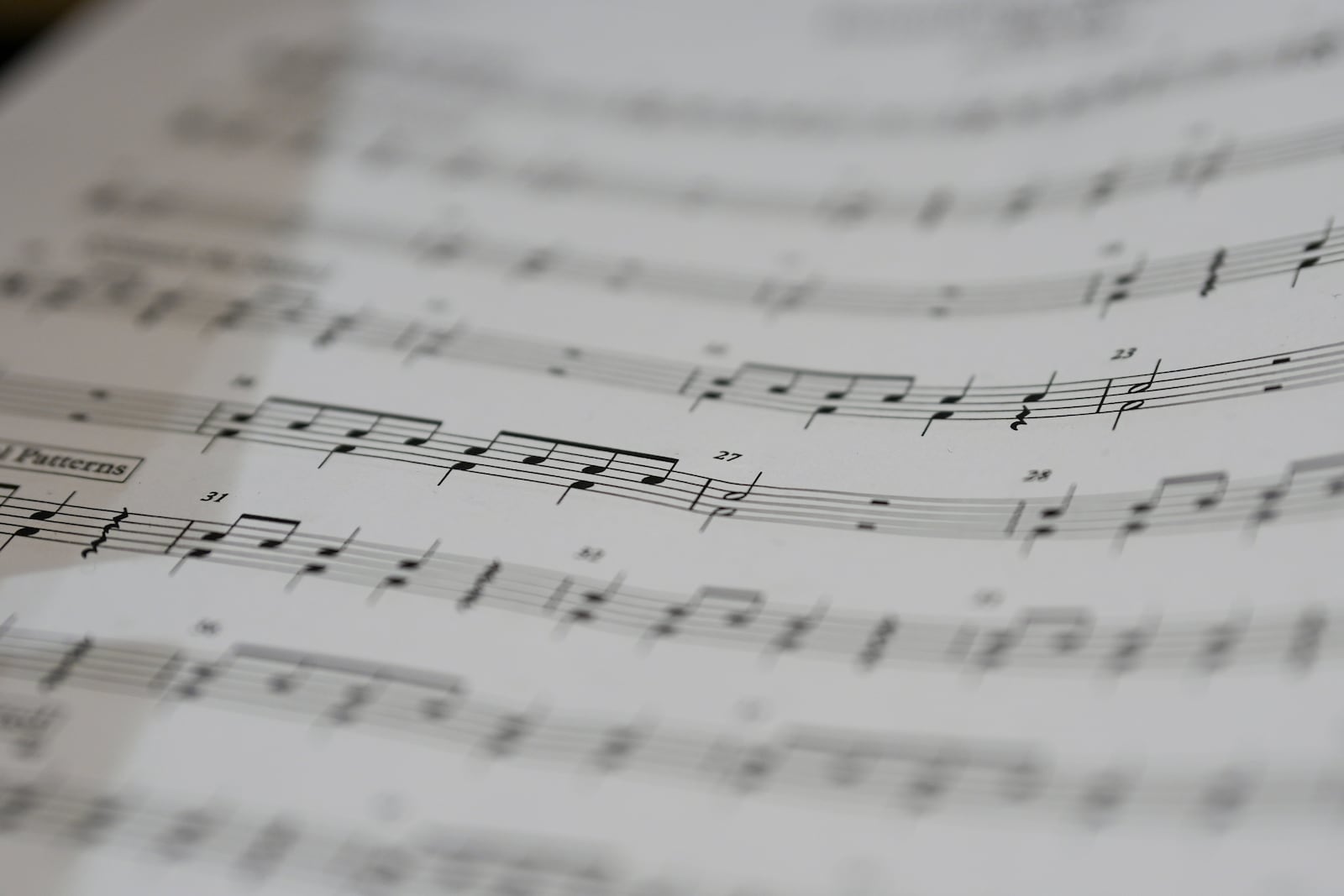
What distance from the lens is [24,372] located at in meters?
0.81

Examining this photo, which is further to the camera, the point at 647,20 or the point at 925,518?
the point at 647,20

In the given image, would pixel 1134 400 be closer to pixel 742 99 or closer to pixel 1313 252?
pixel 1313 252

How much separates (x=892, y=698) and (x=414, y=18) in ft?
3.08

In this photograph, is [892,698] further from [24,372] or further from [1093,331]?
[24,372]

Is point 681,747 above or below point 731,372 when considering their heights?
below

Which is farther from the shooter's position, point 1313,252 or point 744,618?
point 1313,252

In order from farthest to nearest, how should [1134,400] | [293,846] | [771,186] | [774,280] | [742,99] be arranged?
[742,99] → [771,186] → [774,280] → [1134,400] → [293,846]

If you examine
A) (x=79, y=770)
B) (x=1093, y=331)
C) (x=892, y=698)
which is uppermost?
(x=1093, y=331)

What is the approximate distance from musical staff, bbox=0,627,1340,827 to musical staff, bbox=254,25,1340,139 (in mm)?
587

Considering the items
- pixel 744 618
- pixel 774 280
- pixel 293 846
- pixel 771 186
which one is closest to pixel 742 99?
pixel 771 186

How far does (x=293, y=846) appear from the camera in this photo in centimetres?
54

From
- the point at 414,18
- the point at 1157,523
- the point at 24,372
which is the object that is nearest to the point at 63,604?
the point at 24,372

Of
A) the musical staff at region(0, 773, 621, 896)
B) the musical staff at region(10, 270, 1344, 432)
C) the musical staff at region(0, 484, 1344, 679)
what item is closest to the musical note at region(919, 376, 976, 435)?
the musical staff at region(10, 270, 1344, 432)

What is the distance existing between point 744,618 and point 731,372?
0.70ft
